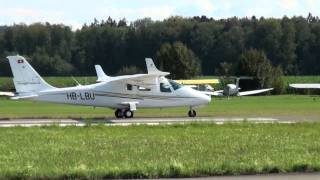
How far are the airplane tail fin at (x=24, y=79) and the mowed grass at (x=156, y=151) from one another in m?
10.5

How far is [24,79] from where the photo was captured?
112 feet

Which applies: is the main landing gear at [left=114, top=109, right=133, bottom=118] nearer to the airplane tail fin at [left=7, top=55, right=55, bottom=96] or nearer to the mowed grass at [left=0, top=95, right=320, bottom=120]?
the mowed grass at [left=0, top=95, right=320, bottom=120]

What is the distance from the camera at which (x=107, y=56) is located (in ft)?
517

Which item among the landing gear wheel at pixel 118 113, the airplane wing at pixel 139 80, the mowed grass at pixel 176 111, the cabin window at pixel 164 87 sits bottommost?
the mowed grass at pixel 176 111

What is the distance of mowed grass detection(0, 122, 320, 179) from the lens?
42.4ft

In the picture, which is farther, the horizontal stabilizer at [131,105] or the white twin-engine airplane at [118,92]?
the horizontal stabilizer at [131,105]

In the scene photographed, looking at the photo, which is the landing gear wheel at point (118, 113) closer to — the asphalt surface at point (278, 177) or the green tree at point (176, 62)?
the asphalt surface at point (278, 177)

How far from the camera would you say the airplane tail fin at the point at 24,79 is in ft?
112

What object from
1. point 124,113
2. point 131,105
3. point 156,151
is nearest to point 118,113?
point 124,113

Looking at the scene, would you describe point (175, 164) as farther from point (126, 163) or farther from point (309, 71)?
point (309, 71)

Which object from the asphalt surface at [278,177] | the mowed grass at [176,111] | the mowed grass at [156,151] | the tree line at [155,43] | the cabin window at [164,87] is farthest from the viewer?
the tree line at [155,43]

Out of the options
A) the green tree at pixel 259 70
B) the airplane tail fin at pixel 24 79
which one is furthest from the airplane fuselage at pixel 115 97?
the green tree at pixel 259 70

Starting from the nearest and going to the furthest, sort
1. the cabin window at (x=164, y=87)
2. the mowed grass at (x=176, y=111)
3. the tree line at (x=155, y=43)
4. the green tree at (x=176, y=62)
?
the cabin window at (x=164, y=87), the mowed grass at (x=176, y=111), the green tree at (x=176, y=62), the tree line at (x=155, y=43)

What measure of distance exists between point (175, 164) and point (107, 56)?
144915 millimetres
